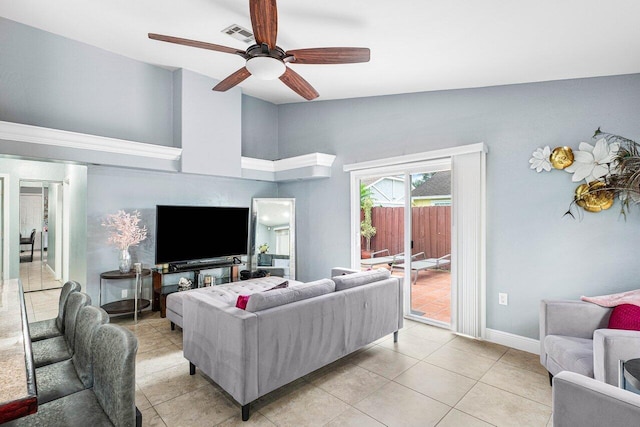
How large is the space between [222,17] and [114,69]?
209cm

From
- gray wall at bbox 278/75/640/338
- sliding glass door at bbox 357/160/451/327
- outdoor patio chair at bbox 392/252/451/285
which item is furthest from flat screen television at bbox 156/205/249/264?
outdoor patio chair at bbox 392/252/451/285

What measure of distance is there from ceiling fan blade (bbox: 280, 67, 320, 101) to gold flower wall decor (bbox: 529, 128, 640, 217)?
7.96ft

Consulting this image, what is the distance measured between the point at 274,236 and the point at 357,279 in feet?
9.17

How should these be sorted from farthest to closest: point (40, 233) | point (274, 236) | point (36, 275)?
point (36, 275)
point (40, 233)
point (274, 236)

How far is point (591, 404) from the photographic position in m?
1.35

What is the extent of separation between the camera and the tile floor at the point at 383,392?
2143 millimetres

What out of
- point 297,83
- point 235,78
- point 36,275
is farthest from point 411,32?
point 36,275

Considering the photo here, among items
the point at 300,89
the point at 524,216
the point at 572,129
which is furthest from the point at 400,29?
the point at 524,216

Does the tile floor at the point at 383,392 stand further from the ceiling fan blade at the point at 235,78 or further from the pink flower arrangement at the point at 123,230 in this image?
the ceiling fan blade at the point at 235,78

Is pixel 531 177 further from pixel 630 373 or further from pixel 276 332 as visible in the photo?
pixel 276 332

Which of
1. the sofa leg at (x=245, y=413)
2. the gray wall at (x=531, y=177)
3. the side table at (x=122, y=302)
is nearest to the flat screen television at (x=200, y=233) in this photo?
the side table at (x=122, y=302)

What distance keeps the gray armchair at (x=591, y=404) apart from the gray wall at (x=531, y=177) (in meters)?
2.00

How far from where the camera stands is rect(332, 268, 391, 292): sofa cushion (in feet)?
9.43

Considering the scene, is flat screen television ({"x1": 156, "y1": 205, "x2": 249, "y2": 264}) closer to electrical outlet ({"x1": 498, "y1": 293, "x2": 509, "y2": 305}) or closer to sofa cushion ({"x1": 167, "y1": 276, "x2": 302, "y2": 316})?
sofa cushion ({"x1": 167, "y1": 276, "x2": 302, "y2": 316})
